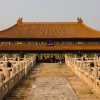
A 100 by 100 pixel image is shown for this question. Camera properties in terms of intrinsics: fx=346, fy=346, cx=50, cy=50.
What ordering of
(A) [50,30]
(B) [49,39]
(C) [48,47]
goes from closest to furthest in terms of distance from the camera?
1. (C) [48,47]
2. (B) [49,39]
3. (A) [50,30]

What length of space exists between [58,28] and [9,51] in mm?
9858

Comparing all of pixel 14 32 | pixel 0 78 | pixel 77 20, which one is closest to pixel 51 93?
pixel 0 78

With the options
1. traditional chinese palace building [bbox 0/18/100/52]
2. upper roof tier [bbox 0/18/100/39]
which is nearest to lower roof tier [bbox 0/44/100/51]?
traditional chinese palace building [bbox 0/18/100/52]

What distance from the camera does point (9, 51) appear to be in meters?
52.5

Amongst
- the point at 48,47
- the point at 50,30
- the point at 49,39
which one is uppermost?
the point at 50,30

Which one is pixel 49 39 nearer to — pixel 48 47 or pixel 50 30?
pixel 48 47

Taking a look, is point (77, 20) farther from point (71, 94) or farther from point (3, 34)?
point (71, 94)

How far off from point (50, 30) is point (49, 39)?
3.22 metres

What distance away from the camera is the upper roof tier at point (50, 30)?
54.3 meters

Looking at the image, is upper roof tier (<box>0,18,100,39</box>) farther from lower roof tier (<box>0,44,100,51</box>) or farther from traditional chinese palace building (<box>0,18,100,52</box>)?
lower roof tier (<box>0,44,100,51</box>)

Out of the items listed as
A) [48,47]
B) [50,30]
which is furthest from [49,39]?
[50,30]

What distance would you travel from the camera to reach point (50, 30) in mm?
56625

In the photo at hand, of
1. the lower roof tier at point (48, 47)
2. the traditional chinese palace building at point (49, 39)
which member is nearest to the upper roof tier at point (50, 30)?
the traditional chinese palace building at point (49, 39)

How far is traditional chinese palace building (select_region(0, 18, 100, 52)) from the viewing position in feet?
173
